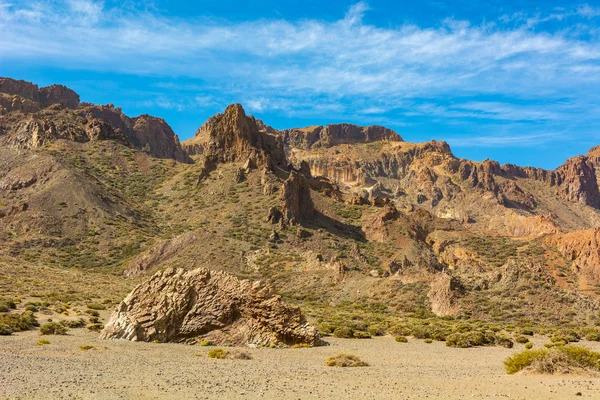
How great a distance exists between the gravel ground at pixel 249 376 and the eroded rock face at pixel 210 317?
1355 millimetres

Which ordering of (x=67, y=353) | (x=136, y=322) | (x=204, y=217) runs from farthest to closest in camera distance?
(x=204, y=217)
(x=136, y=322)
(x=67, y=353)

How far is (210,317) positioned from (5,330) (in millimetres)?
10845

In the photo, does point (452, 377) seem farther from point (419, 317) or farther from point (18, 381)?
point (419, 317)

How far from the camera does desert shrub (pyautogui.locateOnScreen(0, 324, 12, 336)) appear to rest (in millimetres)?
27625

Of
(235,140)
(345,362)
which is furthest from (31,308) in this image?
(235,140)

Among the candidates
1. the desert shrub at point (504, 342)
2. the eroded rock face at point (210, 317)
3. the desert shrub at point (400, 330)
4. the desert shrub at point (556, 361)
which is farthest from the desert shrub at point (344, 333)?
the desert shrub at point (556, 361)

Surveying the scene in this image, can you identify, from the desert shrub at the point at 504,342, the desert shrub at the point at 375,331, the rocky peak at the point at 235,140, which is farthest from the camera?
the rocky peak at the point at 235,140

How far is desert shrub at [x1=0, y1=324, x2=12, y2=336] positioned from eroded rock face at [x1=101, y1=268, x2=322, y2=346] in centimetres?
507

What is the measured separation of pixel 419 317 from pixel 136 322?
87.2 ft

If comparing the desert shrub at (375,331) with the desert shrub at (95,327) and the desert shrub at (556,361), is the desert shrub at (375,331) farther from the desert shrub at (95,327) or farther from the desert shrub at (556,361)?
the desert shrub at (95,327)

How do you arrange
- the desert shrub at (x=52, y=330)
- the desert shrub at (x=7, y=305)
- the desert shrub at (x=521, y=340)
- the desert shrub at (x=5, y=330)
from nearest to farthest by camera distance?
the desert shrub at (x=5, y=330) < the desert shrub at (x=52, y=330) < the desert shrub at (x=521, y=340) < the desert shrub at (x=7, y=305)

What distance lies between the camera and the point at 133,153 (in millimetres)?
127125

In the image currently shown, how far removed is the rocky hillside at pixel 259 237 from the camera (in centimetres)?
4834

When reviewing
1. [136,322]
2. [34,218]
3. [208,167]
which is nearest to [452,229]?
[208,167]
